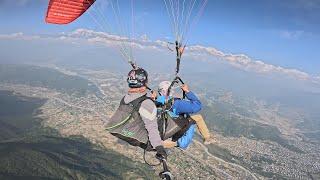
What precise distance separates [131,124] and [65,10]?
6.79 metres

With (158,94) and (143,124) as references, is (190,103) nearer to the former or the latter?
(158,94)

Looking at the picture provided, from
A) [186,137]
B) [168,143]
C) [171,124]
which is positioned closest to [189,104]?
[171,124]

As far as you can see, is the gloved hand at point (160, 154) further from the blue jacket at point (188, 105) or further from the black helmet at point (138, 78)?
the blue jacket at point (188, 105)

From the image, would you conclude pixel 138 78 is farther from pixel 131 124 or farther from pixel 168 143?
pixel 168 143

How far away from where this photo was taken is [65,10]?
15.1m

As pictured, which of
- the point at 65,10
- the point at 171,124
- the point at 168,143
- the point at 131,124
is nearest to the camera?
the point at 131,124

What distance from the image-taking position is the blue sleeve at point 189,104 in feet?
42.5

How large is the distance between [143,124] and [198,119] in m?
3.24

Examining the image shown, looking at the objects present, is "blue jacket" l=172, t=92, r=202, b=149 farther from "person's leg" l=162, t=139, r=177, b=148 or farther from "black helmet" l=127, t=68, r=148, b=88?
"black helmet" l=127, t=68, r=148, b=88

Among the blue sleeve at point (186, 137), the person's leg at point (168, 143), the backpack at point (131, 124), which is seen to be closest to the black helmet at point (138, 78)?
the backpack at point (131, 124)

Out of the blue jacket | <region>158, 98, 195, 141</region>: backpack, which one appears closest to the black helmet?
<region>158, 98, 195, 141</region>: backpack

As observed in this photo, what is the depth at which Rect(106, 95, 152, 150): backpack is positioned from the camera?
11.5 meters

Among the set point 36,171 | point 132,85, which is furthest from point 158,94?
point 36,171

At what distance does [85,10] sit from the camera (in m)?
15.8
